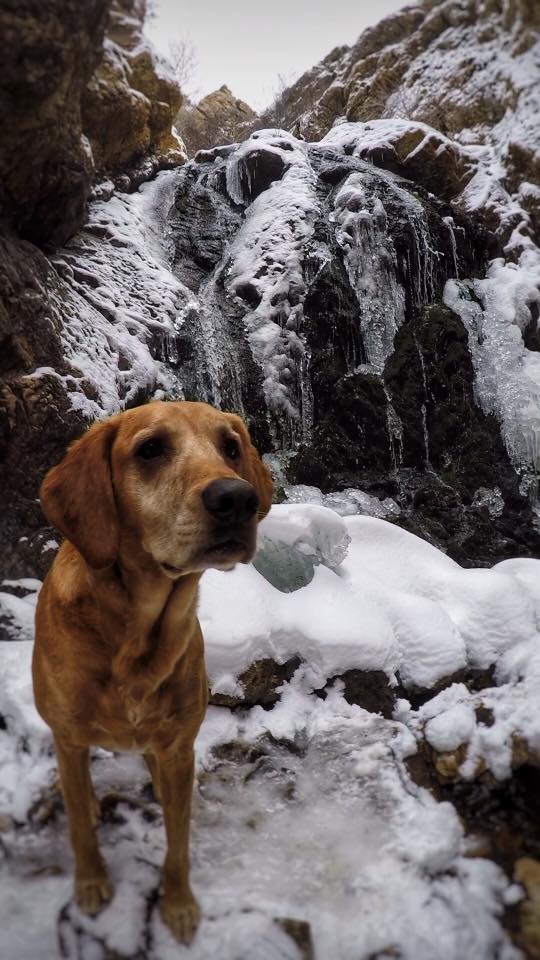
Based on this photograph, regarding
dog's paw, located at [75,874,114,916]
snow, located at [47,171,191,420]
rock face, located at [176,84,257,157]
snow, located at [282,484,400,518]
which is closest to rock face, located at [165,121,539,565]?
snow, located at [282,484,400,518]

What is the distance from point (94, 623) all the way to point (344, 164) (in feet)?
27.3

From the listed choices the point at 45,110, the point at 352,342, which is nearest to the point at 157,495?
the point at 45,110

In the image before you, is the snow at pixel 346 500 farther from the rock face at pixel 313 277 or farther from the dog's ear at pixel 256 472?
the dog's ear at pixel 256 472

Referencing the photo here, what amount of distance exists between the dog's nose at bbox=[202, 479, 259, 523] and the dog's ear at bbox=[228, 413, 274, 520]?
0.36m

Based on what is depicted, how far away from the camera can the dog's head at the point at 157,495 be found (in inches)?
45.3

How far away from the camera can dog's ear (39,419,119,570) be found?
1.23 metres

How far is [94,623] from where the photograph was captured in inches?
50.9

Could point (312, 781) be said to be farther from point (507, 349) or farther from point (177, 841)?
point (507, 349)

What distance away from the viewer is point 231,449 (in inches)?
57.6

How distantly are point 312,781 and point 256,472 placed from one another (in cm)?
127

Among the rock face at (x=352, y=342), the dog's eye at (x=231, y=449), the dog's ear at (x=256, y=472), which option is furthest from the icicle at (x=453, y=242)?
the dog's eye at (x=231, y=449)

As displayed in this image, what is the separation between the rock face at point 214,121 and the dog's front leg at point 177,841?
27.0ft

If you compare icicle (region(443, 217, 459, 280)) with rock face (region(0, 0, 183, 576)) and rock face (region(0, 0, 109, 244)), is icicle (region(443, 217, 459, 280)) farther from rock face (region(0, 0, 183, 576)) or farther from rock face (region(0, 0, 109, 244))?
rock face (region(0, 0, 109, 244))

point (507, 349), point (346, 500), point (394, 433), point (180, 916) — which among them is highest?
point (507, 349)
